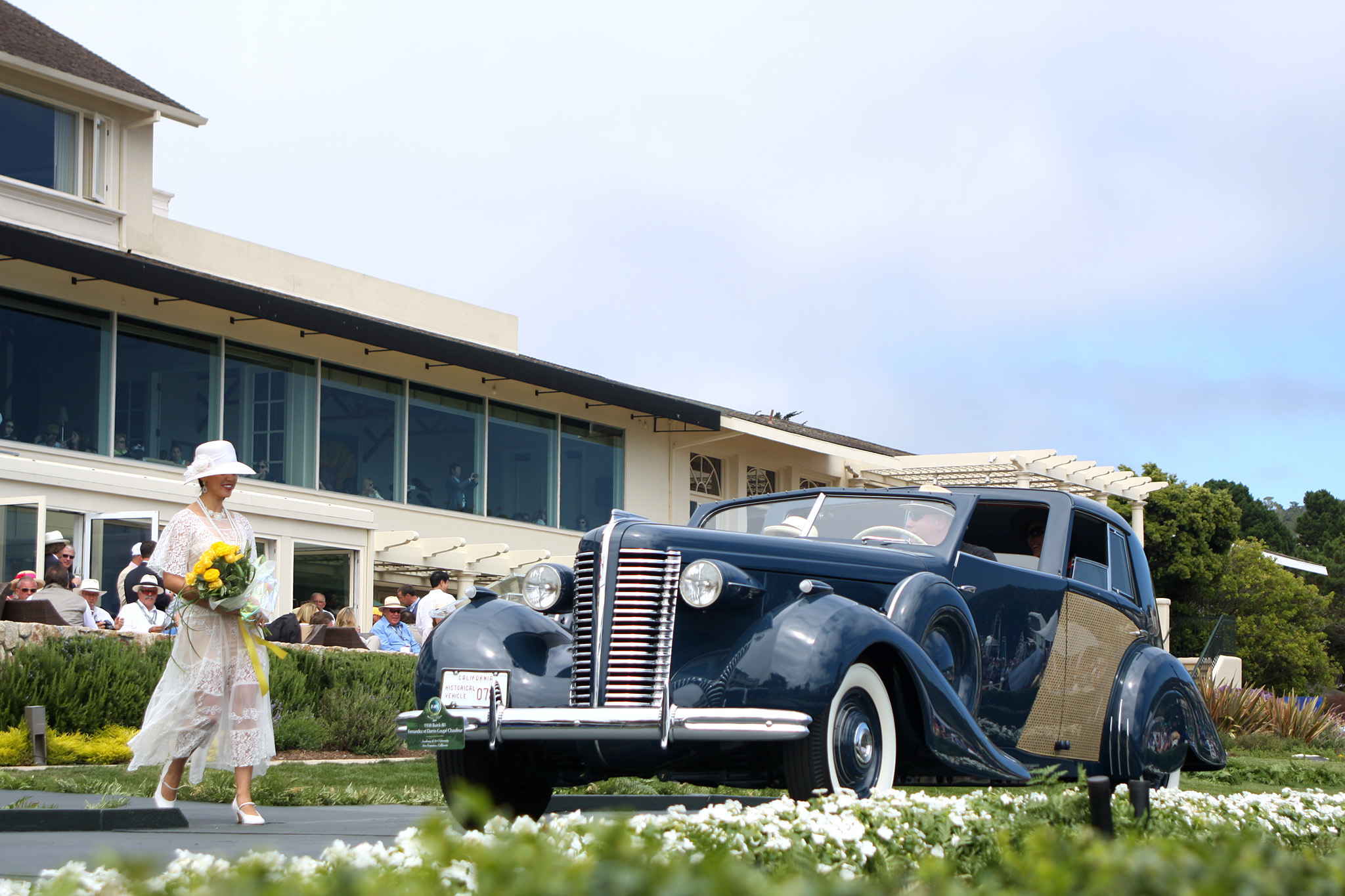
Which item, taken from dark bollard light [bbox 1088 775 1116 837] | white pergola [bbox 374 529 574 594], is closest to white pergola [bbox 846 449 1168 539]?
white pergola [bbox 374 529 574 594]

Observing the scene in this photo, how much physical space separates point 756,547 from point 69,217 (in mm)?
17643

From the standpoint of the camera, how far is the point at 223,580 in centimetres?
704

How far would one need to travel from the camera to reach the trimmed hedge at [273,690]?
1137 cm

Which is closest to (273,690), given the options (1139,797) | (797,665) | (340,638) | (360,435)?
(340,638)

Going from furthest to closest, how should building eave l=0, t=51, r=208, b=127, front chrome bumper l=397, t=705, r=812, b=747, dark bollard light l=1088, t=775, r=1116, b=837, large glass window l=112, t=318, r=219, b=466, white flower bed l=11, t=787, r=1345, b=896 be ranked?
large glass window l=112, t=318, r=219, b=466 → building eave l=0, t=51, r=208, b=127 → front chrome bumper l=397, t=705, r=812, b=747 → dark bollard light l=1088, t=775, r=1116, b=837 → white flower bed l=11, t=787, r=1345, b=896

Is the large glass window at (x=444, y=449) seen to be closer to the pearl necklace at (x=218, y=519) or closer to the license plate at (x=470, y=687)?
the pearl necklace at (x=218, y=519)

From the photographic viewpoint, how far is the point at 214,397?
22031 mm

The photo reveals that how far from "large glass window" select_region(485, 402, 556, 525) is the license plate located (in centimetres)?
2026

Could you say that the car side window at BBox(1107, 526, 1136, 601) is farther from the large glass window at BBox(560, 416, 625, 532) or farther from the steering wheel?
the large glass window at BBox(560, 416, 625, 532)

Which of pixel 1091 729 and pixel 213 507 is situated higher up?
pixel 213 507

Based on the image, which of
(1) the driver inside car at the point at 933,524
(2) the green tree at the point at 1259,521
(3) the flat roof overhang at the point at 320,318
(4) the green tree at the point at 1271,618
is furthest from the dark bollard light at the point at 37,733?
(2) the green tree at the point at 1259,521

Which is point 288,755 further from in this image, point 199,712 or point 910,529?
point 910,529

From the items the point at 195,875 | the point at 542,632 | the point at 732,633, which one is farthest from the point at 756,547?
the point at 195,875

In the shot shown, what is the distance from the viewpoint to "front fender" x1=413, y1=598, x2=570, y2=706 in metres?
6.45
